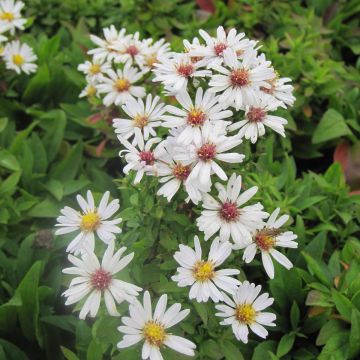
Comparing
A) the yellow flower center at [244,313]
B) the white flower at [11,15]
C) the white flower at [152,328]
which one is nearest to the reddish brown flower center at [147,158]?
the white flower at [152,328]

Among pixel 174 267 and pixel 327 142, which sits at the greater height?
pixel 327 142

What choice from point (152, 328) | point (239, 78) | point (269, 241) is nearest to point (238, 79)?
point (239, 78)

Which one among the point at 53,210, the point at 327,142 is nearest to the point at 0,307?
the point at 53,210

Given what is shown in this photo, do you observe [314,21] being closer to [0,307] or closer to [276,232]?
[276,232]

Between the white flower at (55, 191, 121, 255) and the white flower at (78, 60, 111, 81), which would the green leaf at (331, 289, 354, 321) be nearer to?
the white flower at (55, 191, 121, 255)

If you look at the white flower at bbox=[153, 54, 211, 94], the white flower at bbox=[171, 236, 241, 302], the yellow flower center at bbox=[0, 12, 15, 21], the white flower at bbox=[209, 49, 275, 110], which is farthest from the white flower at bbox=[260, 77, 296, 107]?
the yellow flower center at bbox=[0, 12, 15, 21]

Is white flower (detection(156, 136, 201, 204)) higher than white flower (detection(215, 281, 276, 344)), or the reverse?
white flower (detection(156, 136, 201, 204))

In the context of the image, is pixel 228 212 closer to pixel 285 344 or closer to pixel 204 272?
pixel 204 272
